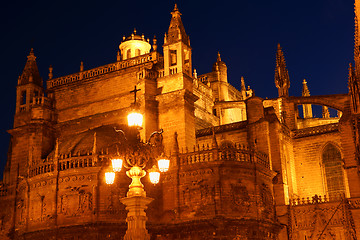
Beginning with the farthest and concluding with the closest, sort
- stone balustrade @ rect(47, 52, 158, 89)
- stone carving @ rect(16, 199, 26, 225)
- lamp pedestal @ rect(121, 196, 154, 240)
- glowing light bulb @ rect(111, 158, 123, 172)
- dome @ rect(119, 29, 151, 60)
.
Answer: dome @ rect(119, 29, 151, 60), stone balustrade @ rect(47, 52, 158, 89), stone carving @ rect(16, 199, 26, 225), glowing light bulb @ rect(111, 158, 123, 172), lamp pedestal @ rect(121, 196, 154, 240)

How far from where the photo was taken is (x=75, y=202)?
26.2 m

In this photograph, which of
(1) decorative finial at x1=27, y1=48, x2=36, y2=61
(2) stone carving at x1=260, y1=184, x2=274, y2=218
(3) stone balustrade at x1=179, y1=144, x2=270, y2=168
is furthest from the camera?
(1) decorative finial at x1=27, y1=48, x2=36, y2=61

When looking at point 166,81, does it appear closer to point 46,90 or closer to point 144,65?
point 144,65

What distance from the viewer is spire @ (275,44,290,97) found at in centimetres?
3724

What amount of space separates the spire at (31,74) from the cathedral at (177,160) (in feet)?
0.33

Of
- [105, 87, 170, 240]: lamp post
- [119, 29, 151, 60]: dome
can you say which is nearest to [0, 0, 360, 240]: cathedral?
[105, 87, 170, 240]: lamp post

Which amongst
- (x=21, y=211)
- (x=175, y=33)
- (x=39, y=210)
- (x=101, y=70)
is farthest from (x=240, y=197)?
(x=101, y=70)

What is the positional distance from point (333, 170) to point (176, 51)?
1281 cm

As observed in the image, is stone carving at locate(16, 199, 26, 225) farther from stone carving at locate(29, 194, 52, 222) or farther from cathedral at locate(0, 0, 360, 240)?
stone carving at locate(29, 194, 52, 222)

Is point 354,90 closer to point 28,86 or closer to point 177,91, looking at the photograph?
point 177,91

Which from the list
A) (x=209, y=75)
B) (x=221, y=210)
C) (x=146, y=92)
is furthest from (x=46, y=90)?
(x=221, y=210)

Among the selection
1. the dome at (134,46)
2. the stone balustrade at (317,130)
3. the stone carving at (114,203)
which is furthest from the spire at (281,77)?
the stone carving at (114,203)

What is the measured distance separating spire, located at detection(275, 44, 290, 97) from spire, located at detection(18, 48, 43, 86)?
1773 cm

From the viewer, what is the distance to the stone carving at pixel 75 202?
26.0 metres
